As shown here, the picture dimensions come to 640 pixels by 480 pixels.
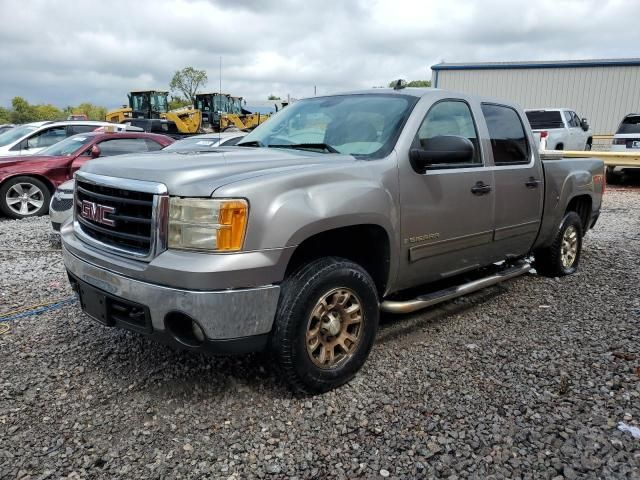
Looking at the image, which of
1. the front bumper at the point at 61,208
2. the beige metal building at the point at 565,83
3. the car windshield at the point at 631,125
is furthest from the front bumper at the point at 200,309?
the beige metal building at the point at 565,83

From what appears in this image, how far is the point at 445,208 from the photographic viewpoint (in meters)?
3.66

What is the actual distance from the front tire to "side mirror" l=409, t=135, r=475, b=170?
0.85m

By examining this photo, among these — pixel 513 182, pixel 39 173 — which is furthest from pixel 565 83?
pixel 513 182

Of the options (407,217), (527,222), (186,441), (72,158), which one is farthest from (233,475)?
(72,158)

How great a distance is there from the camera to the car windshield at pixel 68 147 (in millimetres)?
9562

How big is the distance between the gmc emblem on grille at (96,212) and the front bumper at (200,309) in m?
0.27

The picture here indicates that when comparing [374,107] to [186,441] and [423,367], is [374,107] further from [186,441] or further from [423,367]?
[186,441]

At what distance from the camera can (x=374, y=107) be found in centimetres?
383

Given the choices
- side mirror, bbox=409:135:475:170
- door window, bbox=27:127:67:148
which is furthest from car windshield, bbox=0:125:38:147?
side mirror, bbox=409:135:475:170

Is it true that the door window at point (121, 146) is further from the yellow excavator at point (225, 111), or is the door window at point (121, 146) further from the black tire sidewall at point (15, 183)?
the yellow excavator at point (225, 111)

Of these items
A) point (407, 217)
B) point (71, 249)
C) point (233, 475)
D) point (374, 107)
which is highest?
point (374, 107)

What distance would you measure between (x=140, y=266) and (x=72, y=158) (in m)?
7.60

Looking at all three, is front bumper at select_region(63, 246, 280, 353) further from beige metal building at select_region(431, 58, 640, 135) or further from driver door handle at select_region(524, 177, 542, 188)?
beige metal building at select_region(431, 58, 640, 135)

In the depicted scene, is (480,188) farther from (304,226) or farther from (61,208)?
(61,208)
